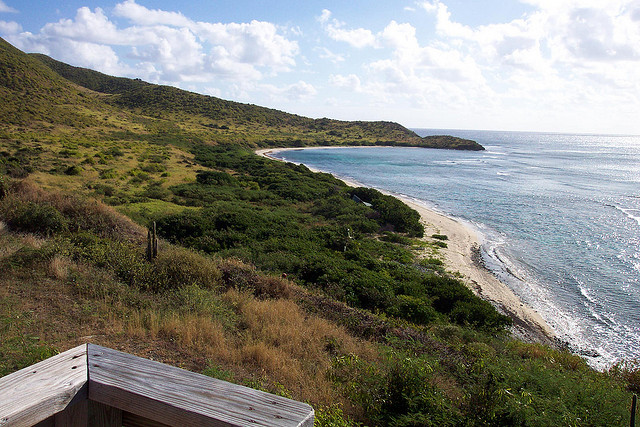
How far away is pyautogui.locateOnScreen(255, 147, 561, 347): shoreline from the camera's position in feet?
46.5

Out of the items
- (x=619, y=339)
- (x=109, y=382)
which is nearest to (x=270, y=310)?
(x=109, y=382)

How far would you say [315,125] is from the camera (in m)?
154

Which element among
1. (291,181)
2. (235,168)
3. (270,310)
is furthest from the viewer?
(235,168)

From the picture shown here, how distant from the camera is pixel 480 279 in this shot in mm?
18750

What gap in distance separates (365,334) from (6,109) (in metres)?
61.5

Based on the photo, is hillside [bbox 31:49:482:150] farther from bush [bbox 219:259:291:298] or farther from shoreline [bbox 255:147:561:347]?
bush [bbox 219:259:291:298]

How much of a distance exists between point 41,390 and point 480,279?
772 inches

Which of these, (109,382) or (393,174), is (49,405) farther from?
(393,174)

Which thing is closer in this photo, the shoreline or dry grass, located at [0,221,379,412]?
dry grass, located at [0,221,379,412]

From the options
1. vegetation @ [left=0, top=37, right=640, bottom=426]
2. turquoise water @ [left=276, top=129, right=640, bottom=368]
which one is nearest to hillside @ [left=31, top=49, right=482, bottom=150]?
turquoise water @ [left=276, top=129, right=640, bottom=368]

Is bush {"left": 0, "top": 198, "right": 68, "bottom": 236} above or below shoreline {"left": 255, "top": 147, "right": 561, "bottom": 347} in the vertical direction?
above

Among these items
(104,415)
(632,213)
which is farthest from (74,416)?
(632,213)

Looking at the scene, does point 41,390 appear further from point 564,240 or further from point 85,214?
point 564,240

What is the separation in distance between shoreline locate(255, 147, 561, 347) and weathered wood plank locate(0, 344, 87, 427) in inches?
565
